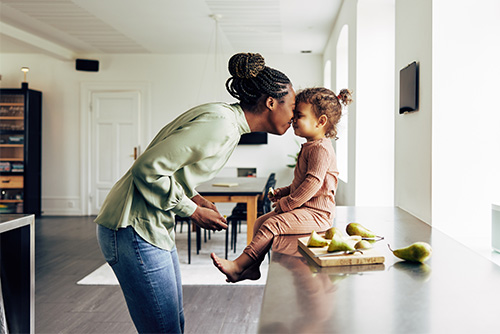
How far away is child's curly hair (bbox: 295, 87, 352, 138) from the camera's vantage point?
1862mm

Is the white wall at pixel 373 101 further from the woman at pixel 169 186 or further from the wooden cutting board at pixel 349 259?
the wooden cutting board at pixel 349 259

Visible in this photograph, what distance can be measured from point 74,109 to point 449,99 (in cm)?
709

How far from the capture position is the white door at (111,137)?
8.01 metres

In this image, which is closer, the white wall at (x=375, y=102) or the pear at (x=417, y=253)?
the pear at (x=417, y=253)

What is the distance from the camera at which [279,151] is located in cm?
798

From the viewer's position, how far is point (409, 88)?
8.02 feet

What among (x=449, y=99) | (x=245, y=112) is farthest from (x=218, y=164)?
(x=449, y=99)

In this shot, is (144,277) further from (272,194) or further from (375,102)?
(375,102)

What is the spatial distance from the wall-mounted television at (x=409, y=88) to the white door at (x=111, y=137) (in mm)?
6045

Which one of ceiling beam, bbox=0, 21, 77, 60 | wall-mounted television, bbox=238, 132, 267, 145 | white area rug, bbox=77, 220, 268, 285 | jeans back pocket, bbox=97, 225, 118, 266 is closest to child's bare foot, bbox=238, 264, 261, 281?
jeans back pocket, bbox=97, 225, 118, 266

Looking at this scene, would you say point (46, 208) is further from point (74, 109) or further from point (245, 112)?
point (245, 112)

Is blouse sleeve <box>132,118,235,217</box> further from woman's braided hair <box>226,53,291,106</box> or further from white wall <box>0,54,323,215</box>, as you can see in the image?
white wall <box>0,54,323,215</box>

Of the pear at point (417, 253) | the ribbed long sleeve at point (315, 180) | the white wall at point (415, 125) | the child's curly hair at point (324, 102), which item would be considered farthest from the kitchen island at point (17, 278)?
the white wall at point (415, 125)

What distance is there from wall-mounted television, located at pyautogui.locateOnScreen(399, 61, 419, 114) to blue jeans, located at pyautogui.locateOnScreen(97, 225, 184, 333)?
1.54 metres
